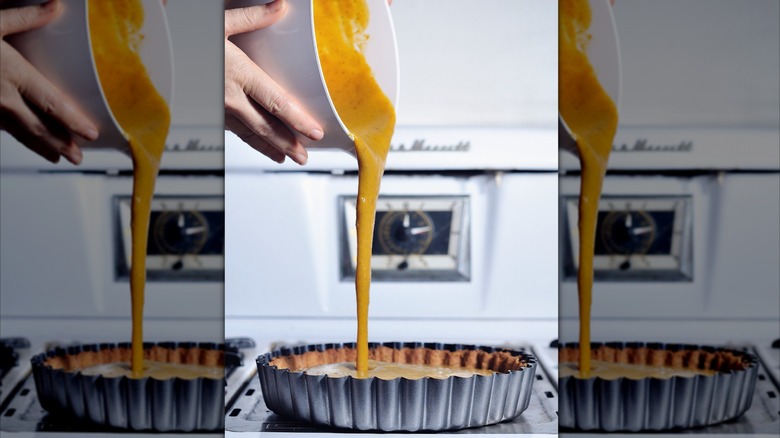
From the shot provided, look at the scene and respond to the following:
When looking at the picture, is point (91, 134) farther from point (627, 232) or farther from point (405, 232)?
point (627, 232)

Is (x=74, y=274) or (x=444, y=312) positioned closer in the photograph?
(x=74, y=274)

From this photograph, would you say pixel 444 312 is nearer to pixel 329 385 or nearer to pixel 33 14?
pixel 329 385

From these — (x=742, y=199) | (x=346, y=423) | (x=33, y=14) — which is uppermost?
(x=33, y=14)

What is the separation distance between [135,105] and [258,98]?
5.7 inches

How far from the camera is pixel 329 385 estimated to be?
856 mm

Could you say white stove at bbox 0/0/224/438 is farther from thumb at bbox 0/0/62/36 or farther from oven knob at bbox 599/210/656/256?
oven knob at bbox 599/210/656/256

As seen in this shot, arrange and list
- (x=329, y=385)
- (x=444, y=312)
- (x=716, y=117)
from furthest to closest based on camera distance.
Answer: (x=444, y=312), (x=716, y=117), (x=329, y=385)

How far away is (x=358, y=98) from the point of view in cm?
100

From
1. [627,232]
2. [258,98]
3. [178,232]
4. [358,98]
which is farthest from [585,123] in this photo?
[178,232]

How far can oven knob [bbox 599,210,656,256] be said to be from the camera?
95cm

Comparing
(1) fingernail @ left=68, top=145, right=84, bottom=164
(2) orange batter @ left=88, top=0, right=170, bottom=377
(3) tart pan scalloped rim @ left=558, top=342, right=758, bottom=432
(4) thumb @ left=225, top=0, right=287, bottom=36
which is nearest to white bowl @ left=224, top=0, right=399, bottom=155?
(4) thumb @ left=225, top=0, right=287, bottom=36

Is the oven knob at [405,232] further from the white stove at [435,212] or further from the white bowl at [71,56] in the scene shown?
the white bowl at [71,56]

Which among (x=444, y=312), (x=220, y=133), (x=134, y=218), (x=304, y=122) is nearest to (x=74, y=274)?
(x=134, y=218)

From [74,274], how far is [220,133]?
0.25 m
